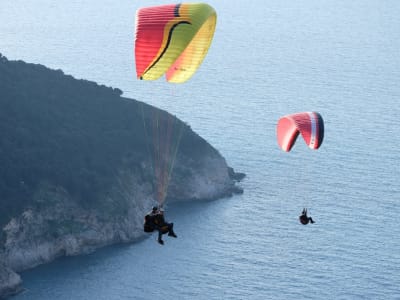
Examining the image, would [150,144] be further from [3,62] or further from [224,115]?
[224,115]

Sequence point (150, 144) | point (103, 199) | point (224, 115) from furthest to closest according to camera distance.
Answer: point (224, 115), point (150, 144), point (103, 199)

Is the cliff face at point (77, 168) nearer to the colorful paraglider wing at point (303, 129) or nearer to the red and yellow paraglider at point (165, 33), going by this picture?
the colorful paraglider wing at point (303, 129)

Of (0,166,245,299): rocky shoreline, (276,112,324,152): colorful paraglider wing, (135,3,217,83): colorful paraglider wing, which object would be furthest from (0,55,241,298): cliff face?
(135,3,217,83): colorful paraglider wing

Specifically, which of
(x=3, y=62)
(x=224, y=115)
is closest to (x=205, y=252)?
(x=3, y=62)

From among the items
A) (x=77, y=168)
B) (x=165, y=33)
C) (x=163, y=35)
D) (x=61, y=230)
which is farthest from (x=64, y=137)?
(x=165, y=33)

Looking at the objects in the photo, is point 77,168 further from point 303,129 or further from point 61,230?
point 303,129
